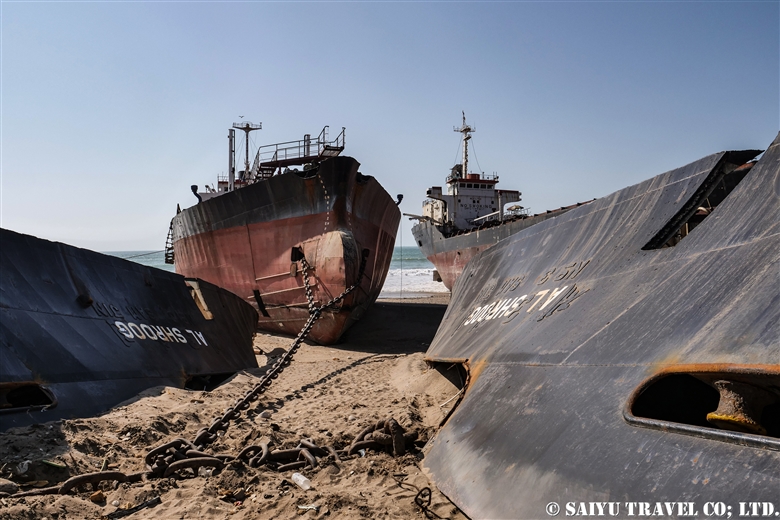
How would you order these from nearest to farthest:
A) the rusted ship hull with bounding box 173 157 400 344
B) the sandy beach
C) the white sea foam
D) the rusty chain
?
1. the sandy beach
2. the rusty chain
3. the rusted ship hull with bounding box 173 157 400 344
4. the white sea foam

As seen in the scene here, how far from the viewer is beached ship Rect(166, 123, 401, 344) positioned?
13.0m

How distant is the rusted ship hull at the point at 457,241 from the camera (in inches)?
866

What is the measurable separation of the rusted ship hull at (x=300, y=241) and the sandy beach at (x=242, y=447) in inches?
236

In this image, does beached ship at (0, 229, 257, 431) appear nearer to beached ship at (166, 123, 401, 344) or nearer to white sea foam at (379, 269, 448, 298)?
beached ship at (166, 123, 401, 344)

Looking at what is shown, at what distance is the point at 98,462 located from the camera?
360 centimetres

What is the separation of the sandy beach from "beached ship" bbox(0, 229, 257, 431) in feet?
1.10

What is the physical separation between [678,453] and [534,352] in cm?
146

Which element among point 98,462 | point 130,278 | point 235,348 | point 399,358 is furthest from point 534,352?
point 399,358

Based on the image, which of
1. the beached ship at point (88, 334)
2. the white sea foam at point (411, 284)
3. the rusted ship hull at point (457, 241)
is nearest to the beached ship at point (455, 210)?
the rusted ship hull at point (457, 241)

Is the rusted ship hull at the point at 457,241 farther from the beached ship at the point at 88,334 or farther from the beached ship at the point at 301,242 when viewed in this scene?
the beached ship at the point at 88,334

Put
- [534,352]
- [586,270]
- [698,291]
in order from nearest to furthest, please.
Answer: [698,291] → [534,352] → [586,270]

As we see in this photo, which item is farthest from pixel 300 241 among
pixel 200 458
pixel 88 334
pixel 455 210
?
pixel 455 210

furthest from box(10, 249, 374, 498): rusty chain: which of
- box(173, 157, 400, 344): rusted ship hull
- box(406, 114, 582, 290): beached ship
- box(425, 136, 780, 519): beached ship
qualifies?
box(406, 114, 582, 290): beached ship

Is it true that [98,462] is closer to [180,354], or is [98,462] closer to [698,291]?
[180,354]
